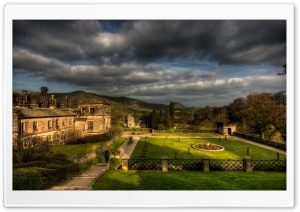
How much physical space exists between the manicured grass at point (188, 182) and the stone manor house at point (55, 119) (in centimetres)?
1247

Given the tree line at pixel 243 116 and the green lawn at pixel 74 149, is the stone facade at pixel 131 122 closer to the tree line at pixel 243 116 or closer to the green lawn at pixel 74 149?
the tree line at pixel 243 116

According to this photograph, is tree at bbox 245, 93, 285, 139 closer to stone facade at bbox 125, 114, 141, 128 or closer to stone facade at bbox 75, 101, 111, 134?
stone facade at bbox 75, 101, 111, 134

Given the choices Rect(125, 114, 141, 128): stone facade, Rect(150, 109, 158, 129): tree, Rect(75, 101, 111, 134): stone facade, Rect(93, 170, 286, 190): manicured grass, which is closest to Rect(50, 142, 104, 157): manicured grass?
Rect(75, 101, 111, 134): stone facade

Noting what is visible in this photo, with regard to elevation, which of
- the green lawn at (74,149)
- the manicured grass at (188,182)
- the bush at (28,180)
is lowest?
the green lawn at (74,149)

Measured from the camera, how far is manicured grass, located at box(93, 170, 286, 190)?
799 centimetres

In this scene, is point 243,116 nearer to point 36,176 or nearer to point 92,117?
point 92,117

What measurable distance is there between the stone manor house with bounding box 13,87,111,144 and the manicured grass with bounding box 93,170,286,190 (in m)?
12.5

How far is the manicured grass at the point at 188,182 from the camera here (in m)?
7.99

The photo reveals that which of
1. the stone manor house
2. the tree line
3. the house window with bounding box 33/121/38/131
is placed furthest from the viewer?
the tree line

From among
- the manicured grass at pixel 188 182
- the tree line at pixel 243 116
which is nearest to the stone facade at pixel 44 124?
the manicured grass at pixel 188 182

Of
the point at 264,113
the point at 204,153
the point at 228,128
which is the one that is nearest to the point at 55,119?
the point at 204,153

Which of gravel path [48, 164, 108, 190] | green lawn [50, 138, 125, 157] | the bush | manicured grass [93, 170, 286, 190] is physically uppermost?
the bush
